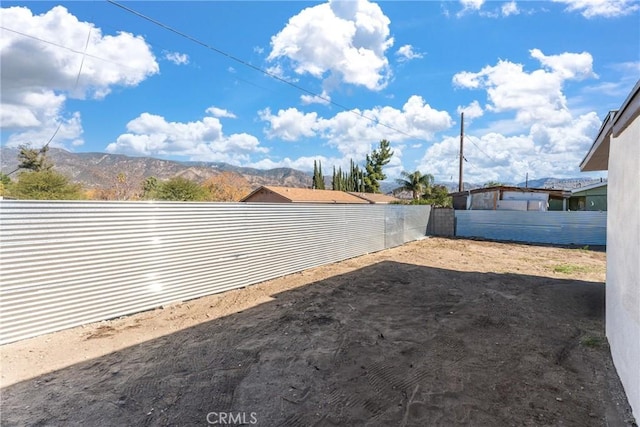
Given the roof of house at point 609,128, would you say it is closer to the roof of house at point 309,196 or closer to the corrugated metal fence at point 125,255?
the corrugated metal fence at point 125,255

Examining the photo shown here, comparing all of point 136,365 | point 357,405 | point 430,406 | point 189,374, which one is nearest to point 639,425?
point 430,406

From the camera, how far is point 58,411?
8.35 ft

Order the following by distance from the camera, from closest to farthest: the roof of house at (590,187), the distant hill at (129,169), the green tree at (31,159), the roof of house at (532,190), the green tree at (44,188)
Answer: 1. the green tree at (44,188)
2. the roof of house at (590,187)
3. the roof of house at (532,190)
4. the distant hill at (129,169)
5. the green tree at (31,159)

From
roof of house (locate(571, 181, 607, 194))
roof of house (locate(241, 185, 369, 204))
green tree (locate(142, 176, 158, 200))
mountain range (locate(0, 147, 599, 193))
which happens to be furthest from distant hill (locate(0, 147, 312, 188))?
roof of house (locate(571, 181, 607, 194))

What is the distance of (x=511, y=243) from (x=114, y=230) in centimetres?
1483

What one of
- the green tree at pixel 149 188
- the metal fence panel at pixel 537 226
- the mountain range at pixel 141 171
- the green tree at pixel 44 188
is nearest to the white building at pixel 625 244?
the metal fence panel at pixel 537 226

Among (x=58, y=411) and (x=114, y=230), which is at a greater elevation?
(x=114, y=230)

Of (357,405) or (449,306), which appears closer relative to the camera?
(357,405)

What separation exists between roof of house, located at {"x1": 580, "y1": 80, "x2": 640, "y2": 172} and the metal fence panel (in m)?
8.92

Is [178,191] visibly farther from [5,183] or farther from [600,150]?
[600,150]

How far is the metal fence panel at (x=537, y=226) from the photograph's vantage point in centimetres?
1260

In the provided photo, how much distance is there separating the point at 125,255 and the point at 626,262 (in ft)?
20.2

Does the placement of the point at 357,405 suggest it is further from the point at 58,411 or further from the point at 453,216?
the point at 453,216

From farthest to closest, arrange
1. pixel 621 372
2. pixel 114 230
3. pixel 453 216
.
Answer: pixel 453 216
pixel 114 230
pixel 621 372
